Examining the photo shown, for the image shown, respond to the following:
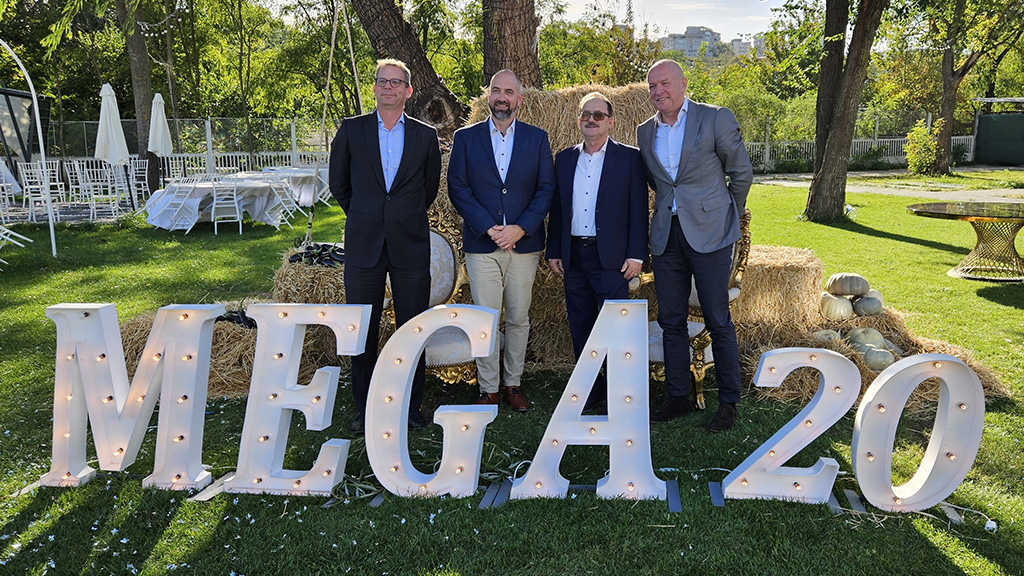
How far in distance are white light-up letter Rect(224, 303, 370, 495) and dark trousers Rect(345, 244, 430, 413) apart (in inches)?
29.0

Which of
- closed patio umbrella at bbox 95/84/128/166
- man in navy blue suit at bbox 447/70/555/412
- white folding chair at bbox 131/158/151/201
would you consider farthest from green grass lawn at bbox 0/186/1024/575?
white folding chair at bbox 131/158/151/201

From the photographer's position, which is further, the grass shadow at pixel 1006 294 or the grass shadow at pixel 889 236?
the grass shadow at pixel 889 236

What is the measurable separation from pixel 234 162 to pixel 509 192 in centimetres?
1973

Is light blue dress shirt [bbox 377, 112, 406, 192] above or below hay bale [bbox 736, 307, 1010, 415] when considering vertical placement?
above

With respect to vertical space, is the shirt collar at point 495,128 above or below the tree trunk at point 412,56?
below

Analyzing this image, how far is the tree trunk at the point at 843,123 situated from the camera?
1088cm

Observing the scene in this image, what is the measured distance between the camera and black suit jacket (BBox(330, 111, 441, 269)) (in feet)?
12.5

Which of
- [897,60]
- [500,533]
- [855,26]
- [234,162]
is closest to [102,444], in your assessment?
[500,533]

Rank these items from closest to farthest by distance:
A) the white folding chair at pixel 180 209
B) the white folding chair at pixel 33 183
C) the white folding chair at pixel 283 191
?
1. the white folding chair at pixel 180 209
2. the white folding chair at pixel 33 183
3. the white folding chair at pixel 283 191

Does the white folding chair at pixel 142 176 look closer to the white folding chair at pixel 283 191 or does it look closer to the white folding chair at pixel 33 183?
the white folding chair at pixel 33 183

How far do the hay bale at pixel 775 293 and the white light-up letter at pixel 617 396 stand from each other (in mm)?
2421

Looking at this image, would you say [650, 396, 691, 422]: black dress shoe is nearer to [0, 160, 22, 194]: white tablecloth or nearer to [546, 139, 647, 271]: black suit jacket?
[546, 139, 647, 271]: black suit jacket

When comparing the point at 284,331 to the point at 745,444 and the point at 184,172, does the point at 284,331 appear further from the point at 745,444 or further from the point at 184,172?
the point at 184,172

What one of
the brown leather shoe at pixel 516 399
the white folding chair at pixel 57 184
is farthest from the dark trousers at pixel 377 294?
the white folding chair at pixel 57 184
